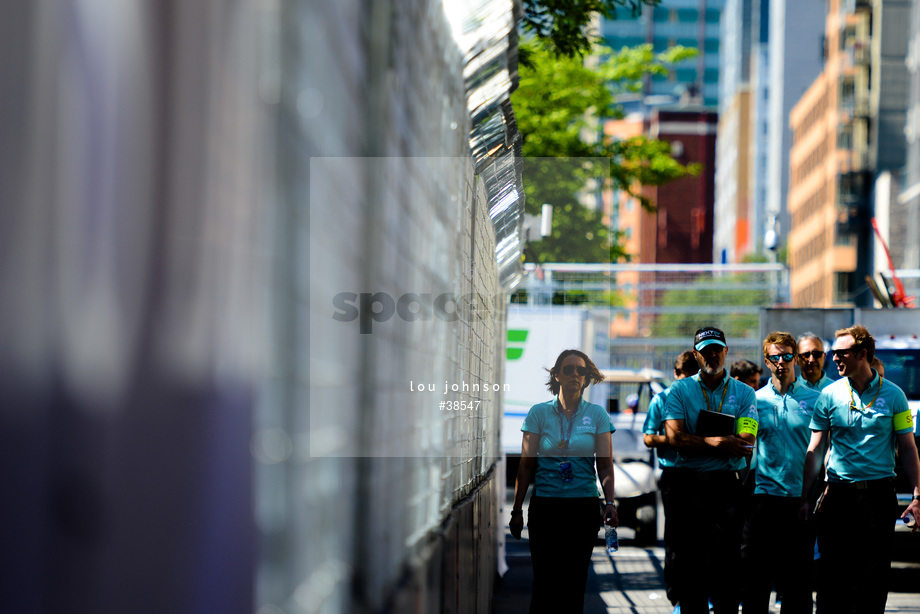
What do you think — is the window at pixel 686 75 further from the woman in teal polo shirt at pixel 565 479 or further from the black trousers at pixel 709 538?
the woman in teal polo shirt at pixel 565 479

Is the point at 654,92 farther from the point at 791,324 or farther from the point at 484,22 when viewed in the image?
the point at 484,22

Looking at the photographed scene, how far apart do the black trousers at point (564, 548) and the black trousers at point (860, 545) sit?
139 cm

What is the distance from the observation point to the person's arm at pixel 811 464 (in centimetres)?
641

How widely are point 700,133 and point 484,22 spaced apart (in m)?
120

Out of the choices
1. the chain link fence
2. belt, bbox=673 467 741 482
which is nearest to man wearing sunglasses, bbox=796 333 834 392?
belt, bbox=673 467 741 482

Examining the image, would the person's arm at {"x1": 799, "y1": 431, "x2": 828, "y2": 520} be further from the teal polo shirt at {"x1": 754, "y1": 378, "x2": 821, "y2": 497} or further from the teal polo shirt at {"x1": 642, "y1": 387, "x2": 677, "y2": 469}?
the teal polo shirt at {"x1": 642, "y1": 387, "x2": 677, "y2": 469}

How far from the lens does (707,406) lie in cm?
626

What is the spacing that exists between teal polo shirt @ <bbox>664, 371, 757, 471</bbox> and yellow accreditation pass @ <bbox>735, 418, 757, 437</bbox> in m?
0.03

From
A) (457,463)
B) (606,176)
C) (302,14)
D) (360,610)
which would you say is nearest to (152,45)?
(302,14)

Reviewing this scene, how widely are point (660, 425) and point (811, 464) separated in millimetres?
875

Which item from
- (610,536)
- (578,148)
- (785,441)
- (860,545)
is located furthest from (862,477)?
(578,148)

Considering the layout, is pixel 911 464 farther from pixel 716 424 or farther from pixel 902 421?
pixel 716 424

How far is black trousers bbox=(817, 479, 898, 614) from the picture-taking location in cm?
615

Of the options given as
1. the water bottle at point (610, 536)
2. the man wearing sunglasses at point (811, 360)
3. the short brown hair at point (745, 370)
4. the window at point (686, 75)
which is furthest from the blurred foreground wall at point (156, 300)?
the window at point (686, 75)
